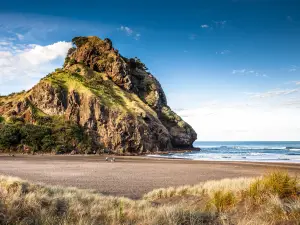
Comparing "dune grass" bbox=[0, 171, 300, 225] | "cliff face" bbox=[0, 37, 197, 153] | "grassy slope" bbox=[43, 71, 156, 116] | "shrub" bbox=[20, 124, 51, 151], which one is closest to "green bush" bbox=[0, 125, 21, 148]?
"shrub" bbox=[20, 124, 51, 151]

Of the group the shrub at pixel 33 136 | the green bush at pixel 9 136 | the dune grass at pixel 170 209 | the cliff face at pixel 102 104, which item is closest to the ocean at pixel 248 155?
the cliff face at pixel 102 104

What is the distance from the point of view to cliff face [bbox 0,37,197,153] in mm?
53959

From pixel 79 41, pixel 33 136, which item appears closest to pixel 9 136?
pixel 33 136

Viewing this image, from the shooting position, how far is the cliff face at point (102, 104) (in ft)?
177

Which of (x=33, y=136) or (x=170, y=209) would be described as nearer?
(x=170, y=209)

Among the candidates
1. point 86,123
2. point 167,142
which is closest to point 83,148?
point 86,123

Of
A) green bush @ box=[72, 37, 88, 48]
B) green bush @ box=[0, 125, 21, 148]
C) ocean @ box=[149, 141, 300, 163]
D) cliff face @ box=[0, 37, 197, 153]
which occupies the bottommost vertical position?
ocean @ box=[149, 141, 300, 163]

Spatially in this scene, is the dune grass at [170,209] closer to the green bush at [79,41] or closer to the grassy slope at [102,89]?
the grassy slope at [102,89]

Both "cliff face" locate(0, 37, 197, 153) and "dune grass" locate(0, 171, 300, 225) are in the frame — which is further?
"cliff face" locate(0, 37, 197, 153)

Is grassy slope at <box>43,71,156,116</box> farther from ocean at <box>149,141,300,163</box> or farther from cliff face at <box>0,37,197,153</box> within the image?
ocean at <box>149,141,300,163</box>

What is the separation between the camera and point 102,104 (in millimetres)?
55281

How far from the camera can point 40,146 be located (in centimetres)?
4812

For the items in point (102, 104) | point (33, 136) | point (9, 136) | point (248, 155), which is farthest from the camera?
point (102, 104)

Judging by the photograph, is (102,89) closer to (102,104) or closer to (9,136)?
(102,104)
